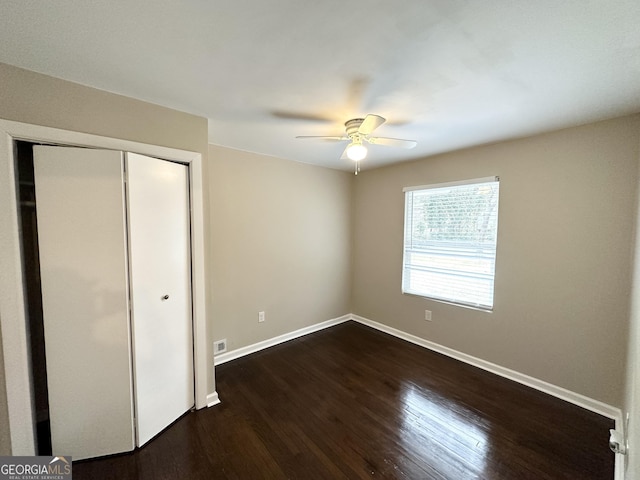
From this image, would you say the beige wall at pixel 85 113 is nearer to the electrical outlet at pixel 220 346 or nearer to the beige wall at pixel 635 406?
the electrical outlet at pixel 220 346

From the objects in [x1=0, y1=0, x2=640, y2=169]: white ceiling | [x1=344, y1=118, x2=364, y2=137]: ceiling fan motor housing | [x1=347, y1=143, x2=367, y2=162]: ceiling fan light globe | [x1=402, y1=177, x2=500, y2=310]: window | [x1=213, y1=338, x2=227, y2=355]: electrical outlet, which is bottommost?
[x1=213, y1=338, x2=227, y2=355]: electrical outlet

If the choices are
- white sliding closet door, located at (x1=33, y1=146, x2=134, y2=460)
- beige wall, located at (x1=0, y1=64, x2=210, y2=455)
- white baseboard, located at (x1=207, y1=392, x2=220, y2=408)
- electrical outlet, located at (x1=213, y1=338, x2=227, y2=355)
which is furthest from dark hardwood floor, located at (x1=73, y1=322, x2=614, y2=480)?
beige wall, located at (x1=0, y1=64, x2=210, y2=455)

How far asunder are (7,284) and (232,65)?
1.72 m

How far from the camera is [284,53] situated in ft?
4.17

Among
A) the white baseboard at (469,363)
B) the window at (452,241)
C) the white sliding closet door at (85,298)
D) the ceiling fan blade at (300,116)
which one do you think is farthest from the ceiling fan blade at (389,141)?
the white baseboard at (469,363)

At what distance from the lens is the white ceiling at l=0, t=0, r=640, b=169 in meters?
1.01

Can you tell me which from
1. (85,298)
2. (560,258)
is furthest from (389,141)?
(85,298)

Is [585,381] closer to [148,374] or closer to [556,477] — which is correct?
[556,477]

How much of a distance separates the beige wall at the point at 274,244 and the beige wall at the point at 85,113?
2.49ft

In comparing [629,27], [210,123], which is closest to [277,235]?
[210,123]

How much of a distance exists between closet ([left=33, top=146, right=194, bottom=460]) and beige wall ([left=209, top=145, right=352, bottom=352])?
848 millimetres

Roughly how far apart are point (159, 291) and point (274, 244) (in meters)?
1.59

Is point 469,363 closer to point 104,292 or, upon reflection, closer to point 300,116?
point 300,116

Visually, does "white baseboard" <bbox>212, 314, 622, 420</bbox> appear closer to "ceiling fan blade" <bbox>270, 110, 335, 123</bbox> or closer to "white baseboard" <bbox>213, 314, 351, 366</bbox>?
"white baseboard" <bbox>213, 314, 351, 366</bbox>
